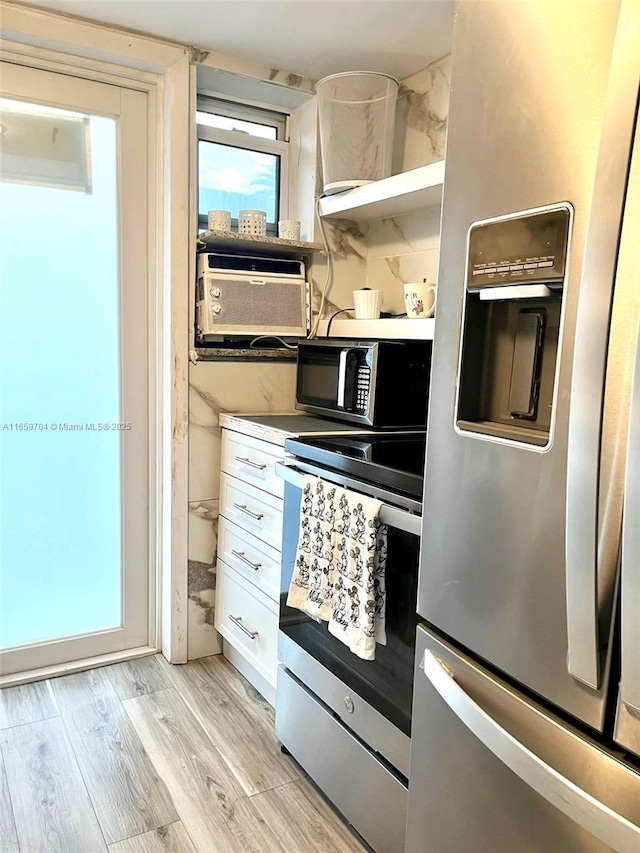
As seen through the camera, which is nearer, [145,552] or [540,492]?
[540,492]

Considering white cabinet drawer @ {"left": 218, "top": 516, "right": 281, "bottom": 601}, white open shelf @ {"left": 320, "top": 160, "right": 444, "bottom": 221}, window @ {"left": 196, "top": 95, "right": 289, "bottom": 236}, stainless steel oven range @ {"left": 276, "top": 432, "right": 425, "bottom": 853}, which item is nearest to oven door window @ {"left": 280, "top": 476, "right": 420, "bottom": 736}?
stainless steel oven range @ {"left": 276, "top": 432, "right": 425, "bottom": 853}

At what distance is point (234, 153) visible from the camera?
2.52 m

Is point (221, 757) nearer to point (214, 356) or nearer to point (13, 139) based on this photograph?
point (214, 356)

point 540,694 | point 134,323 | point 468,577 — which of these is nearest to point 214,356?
point 134,323

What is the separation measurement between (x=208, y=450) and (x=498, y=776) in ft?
5.37

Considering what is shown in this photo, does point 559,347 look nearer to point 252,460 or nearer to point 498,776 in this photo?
point 498,776

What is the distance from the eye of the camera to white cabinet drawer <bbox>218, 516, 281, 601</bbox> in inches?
77.9

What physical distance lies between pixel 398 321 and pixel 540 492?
131 cm

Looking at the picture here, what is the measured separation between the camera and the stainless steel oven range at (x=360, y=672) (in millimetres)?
1332

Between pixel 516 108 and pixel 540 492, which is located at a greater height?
pixel 516 108

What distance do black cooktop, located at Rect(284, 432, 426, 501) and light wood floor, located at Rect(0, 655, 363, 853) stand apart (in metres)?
0.94

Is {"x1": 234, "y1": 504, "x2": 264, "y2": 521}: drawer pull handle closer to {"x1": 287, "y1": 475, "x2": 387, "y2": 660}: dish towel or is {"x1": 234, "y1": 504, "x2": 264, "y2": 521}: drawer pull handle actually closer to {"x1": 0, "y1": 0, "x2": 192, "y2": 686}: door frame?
{"x1": 0, "y1": 0, "x2": 192, "y2": 686}: door frame

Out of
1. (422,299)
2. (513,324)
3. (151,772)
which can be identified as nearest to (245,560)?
(151,772)

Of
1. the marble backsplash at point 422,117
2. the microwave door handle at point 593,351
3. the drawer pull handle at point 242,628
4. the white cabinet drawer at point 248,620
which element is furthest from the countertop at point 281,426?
the microwave door handle at point 593,351
